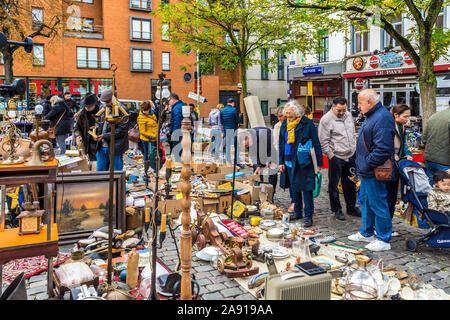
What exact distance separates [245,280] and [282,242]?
118 centimetres

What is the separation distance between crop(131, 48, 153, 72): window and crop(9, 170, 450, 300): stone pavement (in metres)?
30.9

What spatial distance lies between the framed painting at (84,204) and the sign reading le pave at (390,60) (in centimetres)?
1966

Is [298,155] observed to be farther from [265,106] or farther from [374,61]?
[265,106]

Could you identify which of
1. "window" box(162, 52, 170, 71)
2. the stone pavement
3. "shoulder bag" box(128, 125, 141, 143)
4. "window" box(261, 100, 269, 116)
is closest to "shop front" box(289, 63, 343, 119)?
"window" box(261, 100, 269, 116)

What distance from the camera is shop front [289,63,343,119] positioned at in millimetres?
25625

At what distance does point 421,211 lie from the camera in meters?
4.88

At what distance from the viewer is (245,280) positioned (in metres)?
4.05

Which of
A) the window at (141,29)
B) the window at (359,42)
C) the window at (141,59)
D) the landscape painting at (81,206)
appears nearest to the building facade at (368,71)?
the window at (359,42)

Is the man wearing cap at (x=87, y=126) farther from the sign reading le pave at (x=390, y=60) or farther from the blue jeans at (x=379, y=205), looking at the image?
the sign reading le pave at (x=390, y=60)

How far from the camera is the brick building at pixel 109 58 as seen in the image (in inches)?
1209

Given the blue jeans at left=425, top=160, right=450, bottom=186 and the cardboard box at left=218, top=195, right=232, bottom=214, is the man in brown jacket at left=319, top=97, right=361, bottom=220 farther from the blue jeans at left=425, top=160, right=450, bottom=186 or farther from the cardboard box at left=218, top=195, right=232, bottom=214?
the cardboard box at left=218, top=195, right=232, bottom=214

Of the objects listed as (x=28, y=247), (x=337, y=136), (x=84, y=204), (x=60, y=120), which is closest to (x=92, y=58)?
(x=60, y=120)
